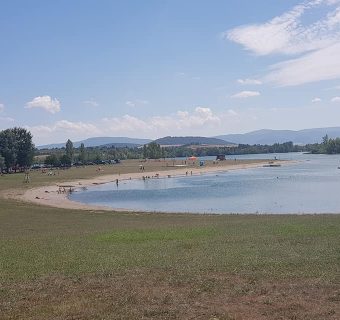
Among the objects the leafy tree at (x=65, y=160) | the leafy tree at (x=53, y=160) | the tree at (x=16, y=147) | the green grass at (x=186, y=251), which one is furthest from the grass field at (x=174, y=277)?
the leafy tree at (x=65, y=160)

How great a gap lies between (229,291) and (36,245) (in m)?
11.7

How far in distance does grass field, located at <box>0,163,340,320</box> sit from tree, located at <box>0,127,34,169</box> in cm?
11711

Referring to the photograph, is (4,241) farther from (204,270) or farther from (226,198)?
(226,198)

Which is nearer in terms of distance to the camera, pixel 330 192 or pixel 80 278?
pixel 80 278

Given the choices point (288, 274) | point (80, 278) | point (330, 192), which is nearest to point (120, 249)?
point (80, 278)

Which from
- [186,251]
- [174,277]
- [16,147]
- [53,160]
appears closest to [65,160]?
[53,160]

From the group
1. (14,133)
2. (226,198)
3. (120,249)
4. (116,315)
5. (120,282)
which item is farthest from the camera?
(14,133)

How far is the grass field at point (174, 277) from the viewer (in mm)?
11109

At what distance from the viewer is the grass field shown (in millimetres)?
11109

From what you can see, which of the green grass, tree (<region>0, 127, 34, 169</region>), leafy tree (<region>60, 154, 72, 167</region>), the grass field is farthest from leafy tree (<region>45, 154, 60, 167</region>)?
the grass field

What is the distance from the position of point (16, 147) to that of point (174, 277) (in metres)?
131

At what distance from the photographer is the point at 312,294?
473 inches

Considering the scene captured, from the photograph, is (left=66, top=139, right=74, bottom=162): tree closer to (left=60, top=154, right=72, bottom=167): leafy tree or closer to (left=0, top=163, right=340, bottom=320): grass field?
(left=60, top=154, right=72, bottom=167): leafy tree

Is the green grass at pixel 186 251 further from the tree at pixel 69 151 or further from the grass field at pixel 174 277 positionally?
the tree at pixel 69 151
